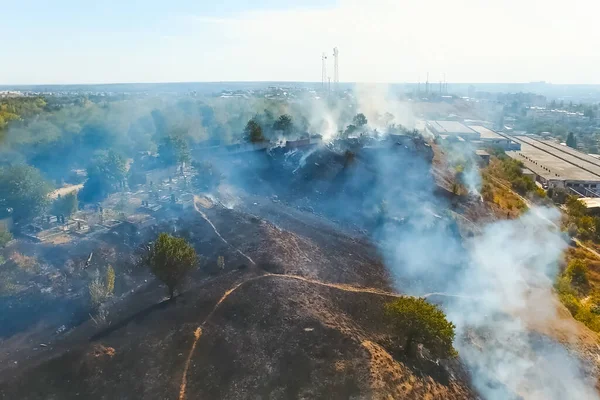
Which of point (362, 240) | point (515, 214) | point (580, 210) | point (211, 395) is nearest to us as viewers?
point (211, 395)

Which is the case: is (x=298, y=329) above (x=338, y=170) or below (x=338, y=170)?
below

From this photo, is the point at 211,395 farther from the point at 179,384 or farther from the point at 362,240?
the point at 362,240

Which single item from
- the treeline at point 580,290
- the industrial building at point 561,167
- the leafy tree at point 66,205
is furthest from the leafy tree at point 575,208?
the leafy tree at point 66,205

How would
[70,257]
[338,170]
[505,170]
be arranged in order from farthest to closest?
1. [505,170]
2. [338,170]
3. [70,257]

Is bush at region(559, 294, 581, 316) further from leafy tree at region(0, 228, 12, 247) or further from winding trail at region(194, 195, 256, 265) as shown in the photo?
leafy tree at region(0, 228, 12, 247)

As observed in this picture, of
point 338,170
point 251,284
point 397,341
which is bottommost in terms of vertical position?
point 397,341

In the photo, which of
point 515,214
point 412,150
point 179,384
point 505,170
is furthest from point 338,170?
point 505,170

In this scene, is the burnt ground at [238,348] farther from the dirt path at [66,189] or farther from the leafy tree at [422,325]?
the dirt path at [66,189]
